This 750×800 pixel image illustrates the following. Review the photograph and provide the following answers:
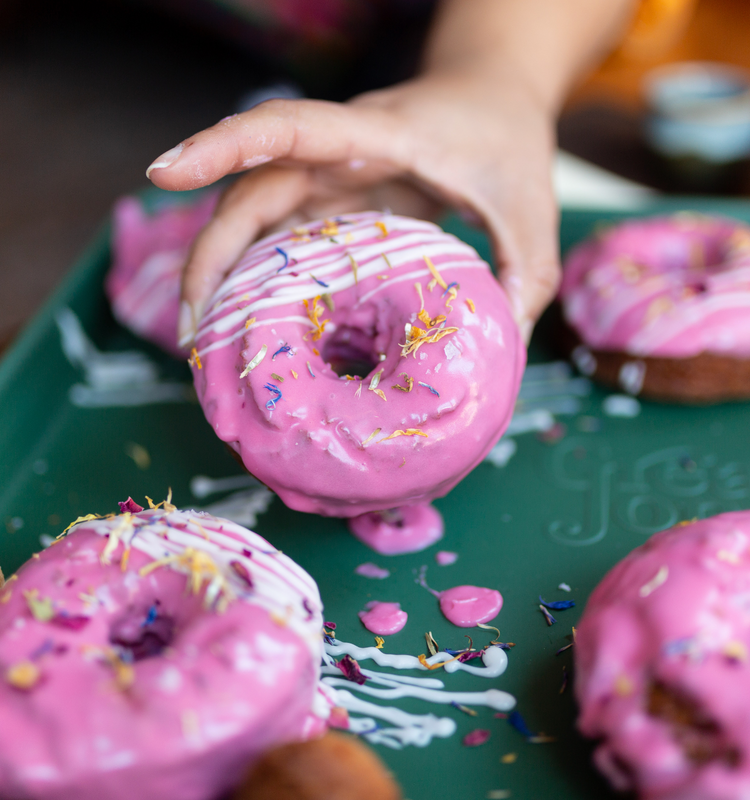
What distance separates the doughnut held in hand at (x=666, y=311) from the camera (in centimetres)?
188

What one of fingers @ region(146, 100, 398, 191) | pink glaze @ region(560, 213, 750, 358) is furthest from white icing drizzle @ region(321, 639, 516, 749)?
pink glaze @ region(560, 213, 750, 358)

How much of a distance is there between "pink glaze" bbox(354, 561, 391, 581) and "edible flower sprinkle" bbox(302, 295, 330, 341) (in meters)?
0.46

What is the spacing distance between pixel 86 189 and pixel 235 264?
294 centimetres

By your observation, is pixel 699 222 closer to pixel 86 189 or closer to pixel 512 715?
pixel 512 715

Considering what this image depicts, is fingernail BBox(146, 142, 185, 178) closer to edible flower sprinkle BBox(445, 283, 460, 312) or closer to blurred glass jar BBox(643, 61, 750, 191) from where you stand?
edible flower sprinkle BBox(445, 283, 460, 312)

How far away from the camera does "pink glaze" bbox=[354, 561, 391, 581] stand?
4.90ft

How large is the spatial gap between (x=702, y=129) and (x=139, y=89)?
347cm

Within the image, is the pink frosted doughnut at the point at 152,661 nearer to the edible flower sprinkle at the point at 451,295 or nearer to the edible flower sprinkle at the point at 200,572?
the edible flower sprinkle at the point at 200,572

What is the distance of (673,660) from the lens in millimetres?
1011

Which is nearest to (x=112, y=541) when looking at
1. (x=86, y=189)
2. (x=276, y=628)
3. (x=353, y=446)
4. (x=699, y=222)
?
(x=276, y=628)

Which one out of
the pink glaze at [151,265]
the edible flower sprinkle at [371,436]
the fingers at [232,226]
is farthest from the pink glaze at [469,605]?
the pink glaze at [151,265]

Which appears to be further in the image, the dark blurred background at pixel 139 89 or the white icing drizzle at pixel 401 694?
the dark blurred background at pixel 139 89

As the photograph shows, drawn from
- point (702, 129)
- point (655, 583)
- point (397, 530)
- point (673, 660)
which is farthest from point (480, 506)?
point (702, 129)

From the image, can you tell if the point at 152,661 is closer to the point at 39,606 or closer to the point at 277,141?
the point at 39,606
